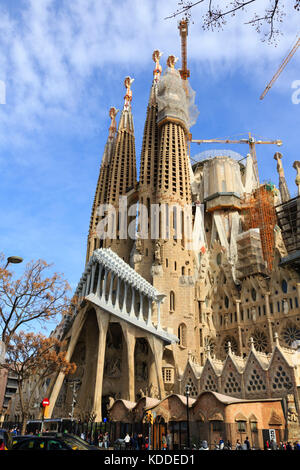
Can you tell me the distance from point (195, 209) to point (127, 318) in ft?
78.9

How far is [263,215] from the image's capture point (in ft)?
151

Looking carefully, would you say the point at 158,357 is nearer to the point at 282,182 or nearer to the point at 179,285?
the point at 179,285

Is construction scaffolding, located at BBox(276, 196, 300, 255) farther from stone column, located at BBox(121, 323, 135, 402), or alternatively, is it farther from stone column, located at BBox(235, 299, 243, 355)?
stone column, located at BBox(121, 323, 135, 402)

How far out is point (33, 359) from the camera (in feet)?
65.8

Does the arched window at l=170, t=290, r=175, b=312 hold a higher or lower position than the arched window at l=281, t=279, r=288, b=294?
lower

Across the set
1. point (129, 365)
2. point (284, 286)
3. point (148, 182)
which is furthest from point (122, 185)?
point (129, 365)

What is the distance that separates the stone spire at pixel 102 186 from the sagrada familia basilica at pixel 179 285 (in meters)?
0.20

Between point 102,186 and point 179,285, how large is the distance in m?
23.0

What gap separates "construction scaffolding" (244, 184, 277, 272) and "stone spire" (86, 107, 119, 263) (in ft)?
63.7

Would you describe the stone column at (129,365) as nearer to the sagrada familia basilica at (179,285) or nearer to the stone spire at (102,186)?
the sagrada familia basilica at (179,285)

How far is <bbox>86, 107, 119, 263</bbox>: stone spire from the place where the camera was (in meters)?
49.6

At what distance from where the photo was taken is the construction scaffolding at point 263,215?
43812 millimetres

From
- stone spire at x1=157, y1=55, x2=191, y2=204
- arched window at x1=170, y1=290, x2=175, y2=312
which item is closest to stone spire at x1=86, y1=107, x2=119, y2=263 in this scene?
stone spire at x1=157, y1=55, x2=191, y2=204

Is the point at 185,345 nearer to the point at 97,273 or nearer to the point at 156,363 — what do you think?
the point at 156,363
